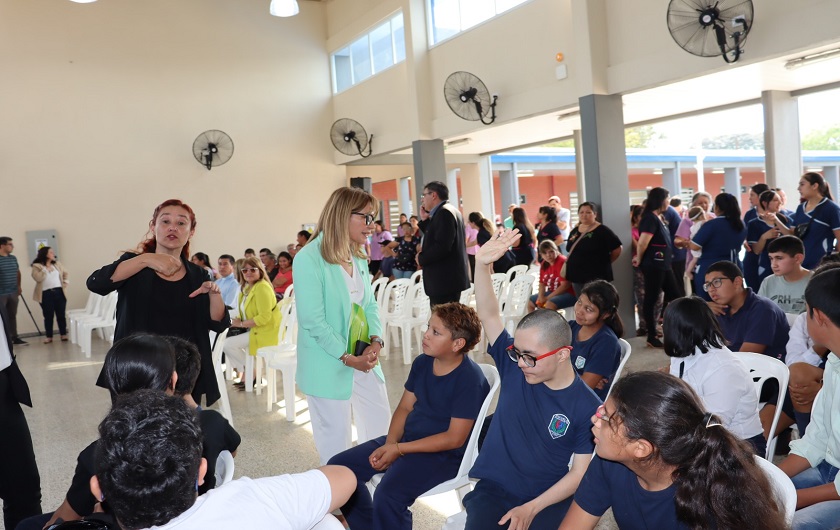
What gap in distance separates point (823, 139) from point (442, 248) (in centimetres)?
3797

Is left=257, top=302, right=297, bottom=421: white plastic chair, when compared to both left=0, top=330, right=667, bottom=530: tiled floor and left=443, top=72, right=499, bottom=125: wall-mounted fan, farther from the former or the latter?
left=443, top=72, right=499, bottom=125: wall-mounted fan

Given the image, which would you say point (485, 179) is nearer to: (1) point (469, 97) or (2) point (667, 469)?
(1) point (469, 97)

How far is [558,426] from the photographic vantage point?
2143 mm

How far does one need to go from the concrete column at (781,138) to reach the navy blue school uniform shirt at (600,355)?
6.99 metres

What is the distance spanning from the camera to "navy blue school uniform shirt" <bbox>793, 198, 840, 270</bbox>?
514 centimetres

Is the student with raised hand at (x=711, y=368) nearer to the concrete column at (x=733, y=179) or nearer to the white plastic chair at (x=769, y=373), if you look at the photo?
the white plastic chair at (x=769, y=373)

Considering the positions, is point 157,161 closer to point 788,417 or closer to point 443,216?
point 443,216

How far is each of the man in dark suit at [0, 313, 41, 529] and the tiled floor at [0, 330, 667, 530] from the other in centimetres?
106

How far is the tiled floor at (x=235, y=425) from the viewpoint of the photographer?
3743mm

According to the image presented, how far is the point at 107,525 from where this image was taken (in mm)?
1423

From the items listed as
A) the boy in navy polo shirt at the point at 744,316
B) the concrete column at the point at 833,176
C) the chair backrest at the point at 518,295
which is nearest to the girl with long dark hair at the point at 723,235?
the chair backrest at the point at 518,295

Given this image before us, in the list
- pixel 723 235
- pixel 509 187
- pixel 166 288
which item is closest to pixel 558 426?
pixel 166 288

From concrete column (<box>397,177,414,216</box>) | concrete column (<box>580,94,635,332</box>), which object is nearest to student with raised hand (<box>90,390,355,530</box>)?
concrete column (<box>580,94,635,332</box>)

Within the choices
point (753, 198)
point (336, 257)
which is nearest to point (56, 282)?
point (336, 257)
